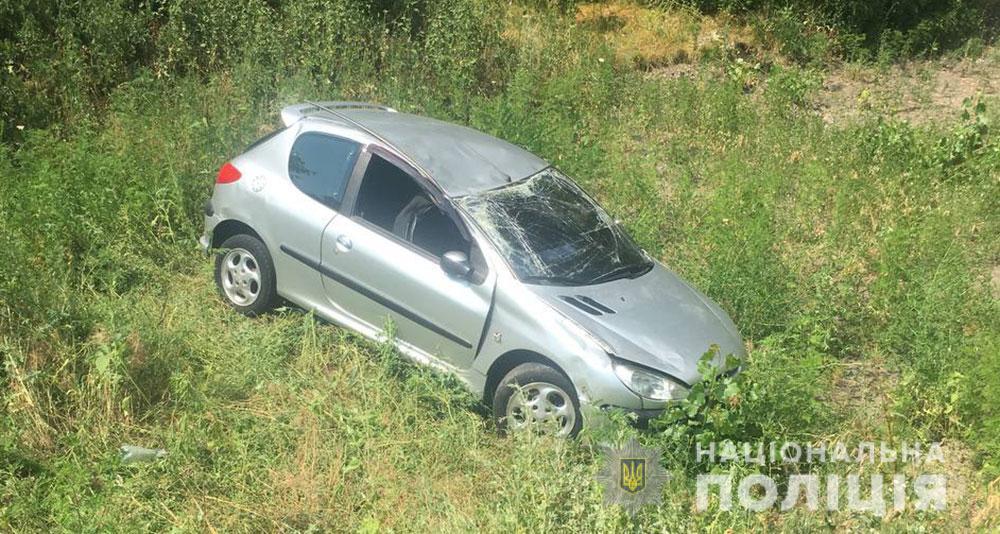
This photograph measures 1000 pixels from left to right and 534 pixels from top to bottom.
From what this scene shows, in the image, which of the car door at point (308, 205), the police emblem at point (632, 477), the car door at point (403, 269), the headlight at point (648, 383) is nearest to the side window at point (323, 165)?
the car door at point (308, 205)

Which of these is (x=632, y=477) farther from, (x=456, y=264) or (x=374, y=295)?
(x=374, y=295)

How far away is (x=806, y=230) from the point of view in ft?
28.9

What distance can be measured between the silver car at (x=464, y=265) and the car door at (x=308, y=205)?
1 centimetres

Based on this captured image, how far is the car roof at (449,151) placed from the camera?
21.7ft

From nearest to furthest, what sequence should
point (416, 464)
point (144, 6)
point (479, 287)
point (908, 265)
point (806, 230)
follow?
1. point (416, 464)
2. point (479, 287)
3. point (908, 265)
4. point (806, 230)
5. point (144, 6)

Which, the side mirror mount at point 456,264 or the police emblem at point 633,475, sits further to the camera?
the side mirror mount at point 456,264

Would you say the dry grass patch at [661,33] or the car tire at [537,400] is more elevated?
the dry grass patch at [661,33]

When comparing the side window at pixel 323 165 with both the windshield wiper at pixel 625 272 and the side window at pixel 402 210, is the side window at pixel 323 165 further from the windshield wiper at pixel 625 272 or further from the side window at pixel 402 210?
the windshield wiper at pixel 625 272

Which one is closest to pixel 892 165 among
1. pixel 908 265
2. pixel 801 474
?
pixel 908 265

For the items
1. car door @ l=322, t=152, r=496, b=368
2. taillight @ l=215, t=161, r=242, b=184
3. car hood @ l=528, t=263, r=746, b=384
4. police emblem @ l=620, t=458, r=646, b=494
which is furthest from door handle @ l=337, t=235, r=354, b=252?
police emblem @ l=620, t=458, r=646, b=494

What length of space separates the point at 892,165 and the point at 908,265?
2058 mm

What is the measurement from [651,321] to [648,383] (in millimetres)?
518

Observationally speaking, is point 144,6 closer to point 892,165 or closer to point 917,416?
point 892,165

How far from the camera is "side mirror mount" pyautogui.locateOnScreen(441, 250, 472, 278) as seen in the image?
6055 mm
